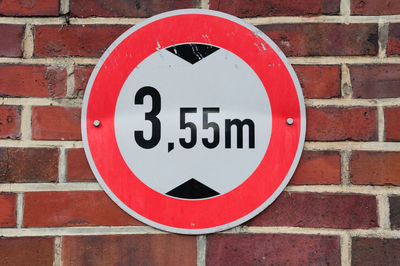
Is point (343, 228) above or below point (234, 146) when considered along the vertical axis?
below

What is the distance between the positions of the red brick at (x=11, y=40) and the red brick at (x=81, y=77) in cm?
13

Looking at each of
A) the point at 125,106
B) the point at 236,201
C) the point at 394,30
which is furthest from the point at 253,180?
the point at 394,30

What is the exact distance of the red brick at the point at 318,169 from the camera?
0.90m

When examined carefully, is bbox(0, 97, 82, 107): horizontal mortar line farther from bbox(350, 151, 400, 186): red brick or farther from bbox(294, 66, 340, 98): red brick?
bbox(350, 151, 400, 186): red brick

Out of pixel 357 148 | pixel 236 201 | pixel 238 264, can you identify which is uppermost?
pixel 357 148

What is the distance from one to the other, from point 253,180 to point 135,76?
32 cm

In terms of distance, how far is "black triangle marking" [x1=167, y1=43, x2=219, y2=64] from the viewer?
91 cm

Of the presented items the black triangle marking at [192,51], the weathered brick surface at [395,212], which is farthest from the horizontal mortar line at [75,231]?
the weathered brick surface at [395,212]

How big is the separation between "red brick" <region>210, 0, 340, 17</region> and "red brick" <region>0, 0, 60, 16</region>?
1.19 feet

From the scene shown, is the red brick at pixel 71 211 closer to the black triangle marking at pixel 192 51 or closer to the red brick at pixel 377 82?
the black triangle marking at pixel 192 51

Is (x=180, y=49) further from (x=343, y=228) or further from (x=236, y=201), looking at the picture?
(x=343, y=228)

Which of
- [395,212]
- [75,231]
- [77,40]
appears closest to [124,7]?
[77,40]

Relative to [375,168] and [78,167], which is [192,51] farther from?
[375,168]

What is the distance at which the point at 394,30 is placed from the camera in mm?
910
